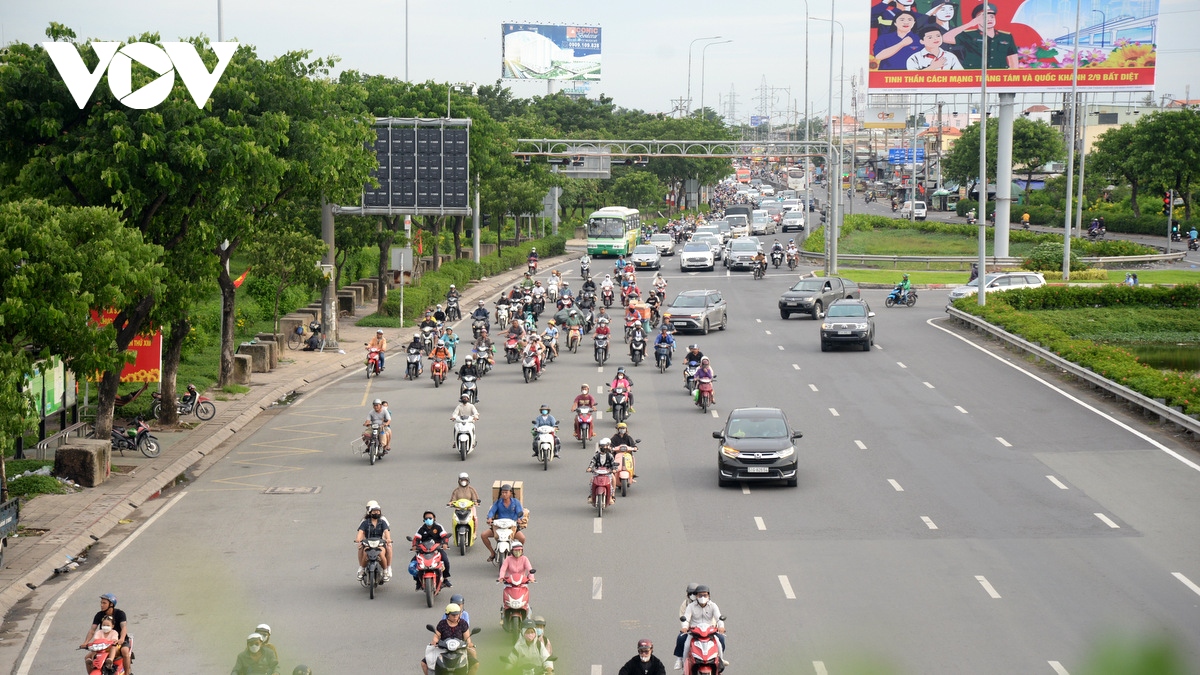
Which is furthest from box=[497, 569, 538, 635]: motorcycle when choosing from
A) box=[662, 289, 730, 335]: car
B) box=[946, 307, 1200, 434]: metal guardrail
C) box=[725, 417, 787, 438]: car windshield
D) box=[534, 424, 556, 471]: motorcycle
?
box=[662, 289, 730, 335]: car

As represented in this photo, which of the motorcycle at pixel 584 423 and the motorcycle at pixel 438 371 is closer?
the motorcycle at pixel 584 423

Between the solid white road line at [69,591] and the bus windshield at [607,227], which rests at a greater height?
the bus windshield at [607,227]

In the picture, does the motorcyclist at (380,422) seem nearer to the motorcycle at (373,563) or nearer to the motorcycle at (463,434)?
the motorcycle at (463,434)

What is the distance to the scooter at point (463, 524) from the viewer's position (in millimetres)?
19156

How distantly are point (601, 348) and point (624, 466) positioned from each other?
15879mm

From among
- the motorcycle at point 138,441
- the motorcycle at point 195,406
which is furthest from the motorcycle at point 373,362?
the motorcycle at point 138,441

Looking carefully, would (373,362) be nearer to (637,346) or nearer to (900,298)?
(637,346)

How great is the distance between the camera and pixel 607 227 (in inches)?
3127

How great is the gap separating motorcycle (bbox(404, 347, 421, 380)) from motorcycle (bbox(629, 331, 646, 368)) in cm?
611

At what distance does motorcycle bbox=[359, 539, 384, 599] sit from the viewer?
16844 millimetres

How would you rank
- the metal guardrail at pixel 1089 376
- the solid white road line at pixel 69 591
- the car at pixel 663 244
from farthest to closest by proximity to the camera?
1. the car at pixel 663 244
2. the metal guardrail at pixel 1089 376
3. the solid white road line at pixel 69 591

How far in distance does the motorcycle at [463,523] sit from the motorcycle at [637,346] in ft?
64.2

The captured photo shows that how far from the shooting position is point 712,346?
140 ft

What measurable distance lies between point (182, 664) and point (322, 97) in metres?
17.6
